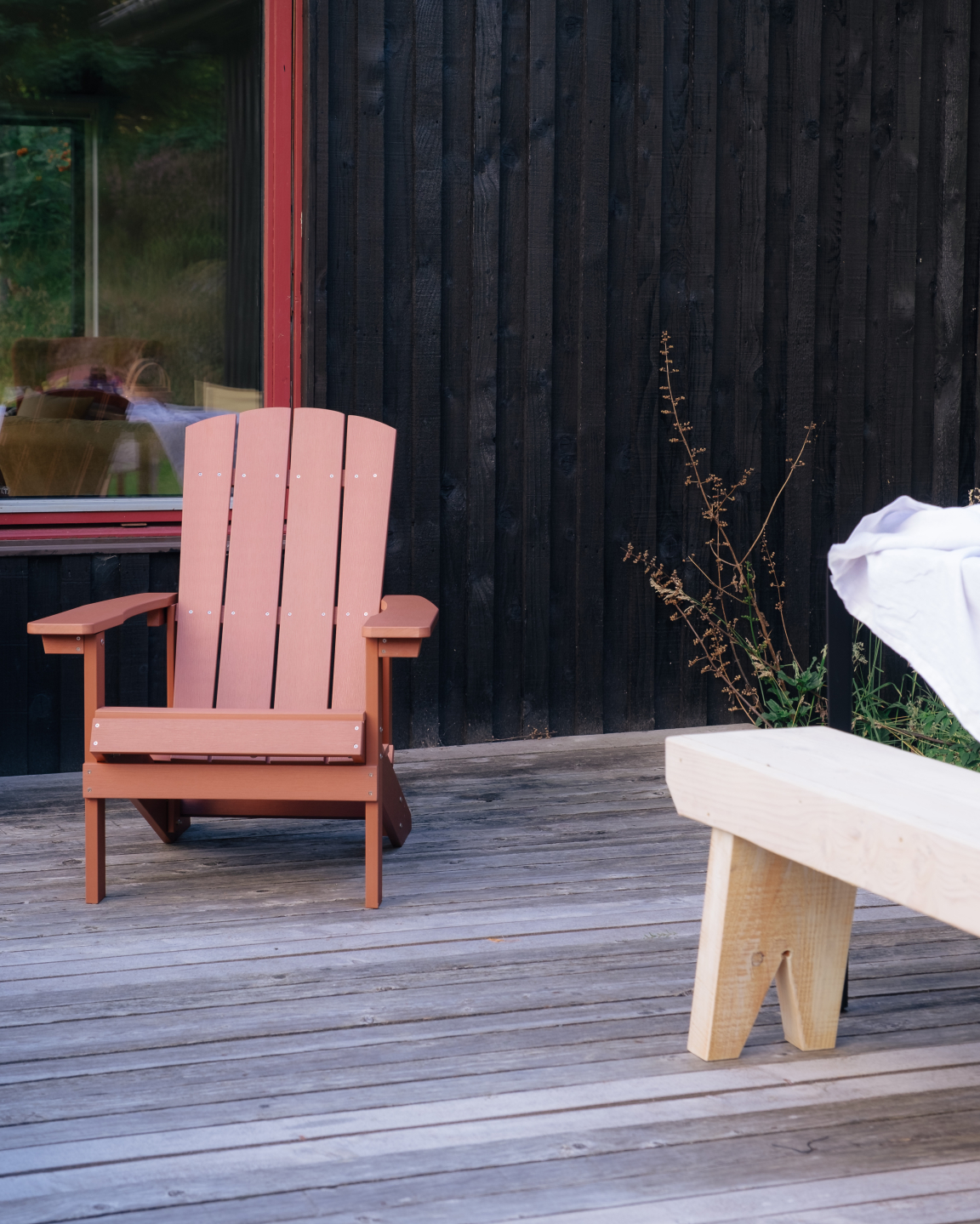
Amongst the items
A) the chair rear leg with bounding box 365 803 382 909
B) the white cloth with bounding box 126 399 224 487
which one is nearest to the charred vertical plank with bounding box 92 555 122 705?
the white cloth with bounding box 126 399 224 487

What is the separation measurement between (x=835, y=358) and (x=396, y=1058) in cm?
324

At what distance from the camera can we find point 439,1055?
207cm

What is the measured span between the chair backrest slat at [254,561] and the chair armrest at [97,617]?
0.18m

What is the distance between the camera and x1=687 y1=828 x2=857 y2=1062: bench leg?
78.7 inches

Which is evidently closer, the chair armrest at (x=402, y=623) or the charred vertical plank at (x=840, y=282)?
the chair armrest at (x=402, y=623)

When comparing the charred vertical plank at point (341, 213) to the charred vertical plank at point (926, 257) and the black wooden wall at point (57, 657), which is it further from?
the charred vertical plank at point (926, 257)

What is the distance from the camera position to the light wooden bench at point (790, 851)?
5.71ft

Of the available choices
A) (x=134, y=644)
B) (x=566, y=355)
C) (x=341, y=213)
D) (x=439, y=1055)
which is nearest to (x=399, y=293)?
(x=341, y=213)

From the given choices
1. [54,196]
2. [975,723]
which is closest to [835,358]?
[54,196]

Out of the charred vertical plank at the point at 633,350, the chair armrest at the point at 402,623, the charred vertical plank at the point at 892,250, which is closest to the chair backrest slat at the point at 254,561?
the chair armrest at the point at 402,623

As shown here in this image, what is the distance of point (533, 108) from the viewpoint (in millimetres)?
4137

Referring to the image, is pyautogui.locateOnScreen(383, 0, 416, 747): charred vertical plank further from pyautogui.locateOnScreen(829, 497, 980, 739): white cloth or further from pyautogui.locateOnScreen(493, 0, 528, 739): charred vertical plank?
pyautogui.locateOnScreen(829, 497, 980, 739): white cloth

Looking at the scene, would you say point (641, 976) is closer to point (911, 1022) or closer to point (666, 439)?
point (911, 1022)

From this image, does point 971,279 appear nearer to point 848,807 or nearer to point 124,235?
point 124,235
